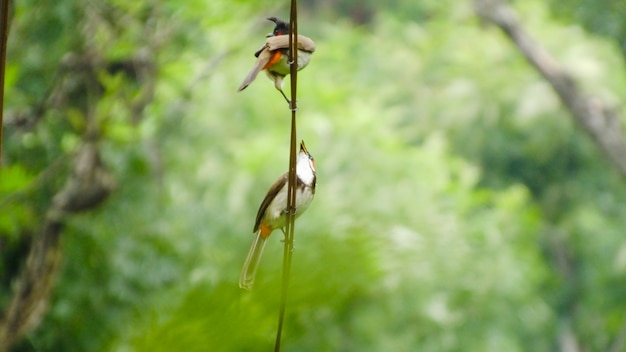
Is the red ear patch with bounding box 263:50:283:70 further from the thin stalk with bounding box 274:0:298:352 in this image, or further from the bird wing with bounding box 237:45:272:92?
the thin stalk with bounding box 274:0:298:352

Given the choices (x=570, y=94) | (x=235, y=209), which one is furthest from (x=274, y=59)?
(x=570, y=94)

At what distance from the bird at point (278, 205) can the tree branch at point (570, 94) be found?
7.53 meters

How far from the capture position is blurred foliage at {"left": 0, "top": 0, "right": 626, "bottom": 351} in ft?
14.6

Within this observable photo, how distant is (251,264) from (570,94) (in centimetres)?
814

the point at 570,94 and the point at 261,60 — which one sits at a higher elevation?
the point at 570,94

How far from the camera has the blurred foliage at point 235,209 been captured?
14.6 ft

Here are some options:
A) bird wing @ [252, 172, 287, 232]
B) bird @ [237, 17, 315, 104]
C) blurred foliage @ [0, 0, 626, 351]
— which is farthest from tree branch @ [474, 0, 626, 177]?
bird @ [237, 17, 315, 104]

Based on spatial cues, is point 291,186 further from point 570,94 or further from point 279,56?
point 570,94

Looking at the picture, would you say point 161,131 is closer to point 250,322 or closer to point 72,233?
point 72,233

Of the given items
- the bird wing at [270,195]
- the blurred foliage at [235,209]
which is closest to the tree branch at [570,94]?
the blurred foliage at [235,209]

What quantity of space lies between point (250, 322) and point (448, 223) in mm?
6870

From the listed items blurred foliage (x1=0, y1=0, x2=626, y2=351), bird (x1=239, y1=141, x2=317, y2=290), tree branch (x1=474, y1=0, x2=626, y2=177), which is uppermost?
tree branch (x1=474, y1=0, x2=626, y2=177)

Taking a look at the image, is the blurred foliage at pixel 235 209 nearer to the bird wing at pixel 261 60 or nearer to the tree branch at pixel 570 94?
the bird wing at pixel 261 60

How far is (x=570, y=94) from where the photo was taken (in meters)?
9.46
